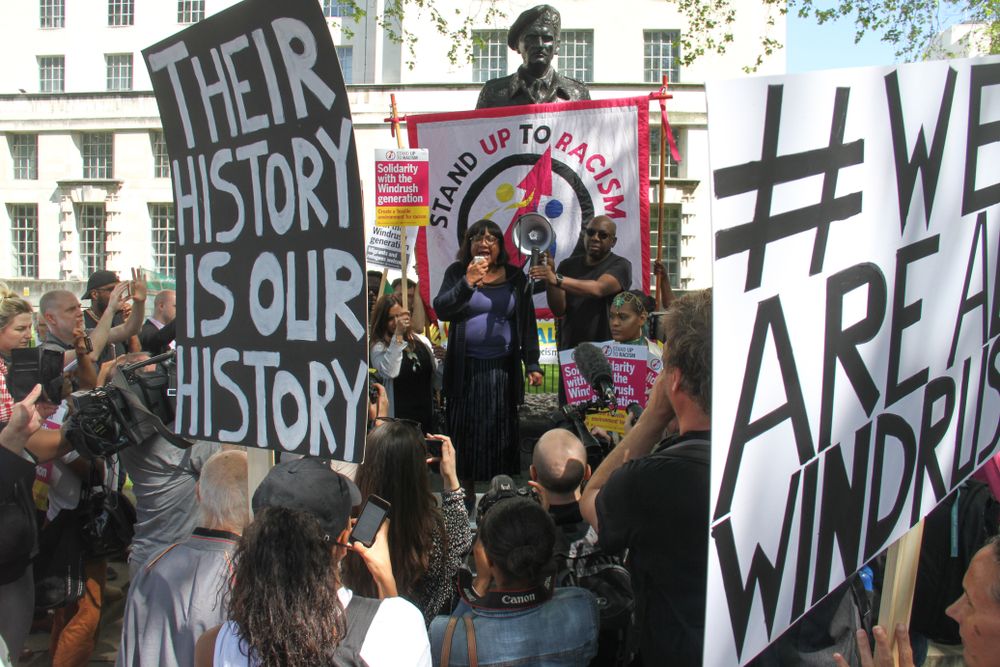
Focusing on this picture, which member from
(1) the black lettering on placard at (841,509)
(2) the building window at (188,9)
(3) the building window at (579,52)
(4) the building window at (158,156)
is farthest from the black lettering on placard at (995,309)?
(2) the building window at (188,9)

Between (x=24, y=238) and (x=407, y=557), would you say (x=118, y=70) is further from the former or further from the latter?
(x=407, y=557)

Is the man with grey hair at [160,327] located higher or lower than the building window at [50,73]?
lower

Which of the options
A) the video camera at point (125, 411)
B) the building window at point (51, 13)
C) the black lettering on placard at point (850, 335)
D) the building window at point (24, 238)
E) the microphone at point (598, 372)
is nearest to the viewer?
the black lettering on placard at point (850, 335)

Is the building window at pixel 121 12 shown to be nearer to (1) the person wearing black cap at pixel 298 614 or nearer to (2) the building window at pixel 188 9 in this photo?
(2) the building window at pixel 188 9

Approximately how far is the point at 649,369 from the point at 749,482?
2.60 meters

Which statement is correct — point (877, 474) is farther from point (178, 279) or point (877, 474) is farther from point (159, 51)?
point (159, 51)

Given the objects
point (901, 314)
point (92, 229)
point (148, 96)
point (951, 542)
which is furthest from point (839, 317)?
point (92, 229)

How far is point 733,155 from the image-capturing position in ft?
4.38

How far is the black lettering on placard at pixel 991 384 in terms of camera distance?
1.83 metres

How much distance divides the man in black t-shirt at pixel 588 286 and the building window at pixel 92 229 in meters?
27.8

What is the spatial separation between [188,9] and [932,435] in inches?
1335

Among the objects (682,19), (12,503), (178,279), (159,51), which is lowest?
(12,503)

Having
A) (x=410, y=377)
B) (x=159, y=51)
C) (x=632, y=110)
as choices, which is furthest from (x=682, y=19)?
(x=159, y=51)

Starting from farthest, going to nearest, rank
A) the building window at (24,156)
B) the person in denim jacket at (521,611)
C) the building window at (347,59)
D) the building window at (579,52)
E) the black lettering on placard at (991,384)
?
1. the building window at (24,156)
2. the building window at (347,59)
3. the building window at (579,52)
4. the person in denim jacket at (521,611)
5. the black lettering on placard at (991,384)
